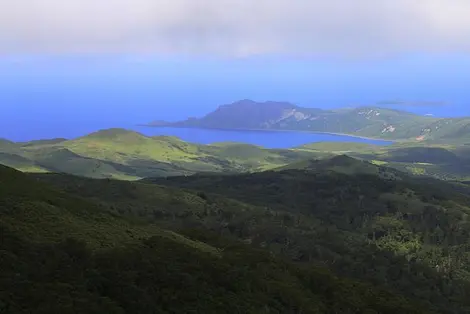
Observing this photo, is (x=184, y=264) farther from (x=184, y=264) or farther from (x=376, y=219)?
(x=376, y=219)

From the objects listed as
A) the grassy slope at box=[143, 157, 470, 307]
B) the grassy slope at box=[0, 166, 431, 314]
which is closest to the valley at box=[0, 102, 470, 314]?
the grassy slope at box=[0, 166, 431, 314]

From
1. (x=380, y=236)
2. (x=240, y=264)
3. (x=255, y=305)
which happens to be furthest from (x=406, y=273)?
(x=255, y=305)

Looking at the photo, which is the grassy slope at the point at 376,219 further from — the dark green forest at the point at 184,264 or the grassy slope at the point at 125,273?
the grassy slope at the point at 125,273

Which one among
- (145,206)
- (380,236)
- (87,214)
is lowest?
(380,236)

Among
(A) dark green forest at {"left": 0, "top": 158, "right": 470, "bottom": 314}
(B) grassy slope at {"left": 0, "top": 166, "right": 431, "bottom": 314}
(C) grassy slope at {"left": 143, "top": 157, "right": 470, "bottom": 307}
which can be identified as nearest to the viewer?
(B) grassy slope at {"left": 0, "top": 166, "right": 431, "bottom": 314}

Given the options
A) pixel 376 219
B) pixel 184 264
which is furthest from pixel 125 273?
pixel 376 219

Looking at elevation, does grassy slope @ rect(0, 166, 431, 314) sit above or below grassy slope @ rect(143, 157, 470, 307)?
above

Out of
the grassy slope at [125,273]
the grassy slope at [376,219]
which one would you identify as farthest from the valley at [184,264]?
the grassy slope at [376,219]

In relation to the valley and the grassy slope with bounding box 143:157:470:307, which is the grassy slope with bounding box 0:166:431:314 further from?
the grassy slope with bounding box 143:157:470:307

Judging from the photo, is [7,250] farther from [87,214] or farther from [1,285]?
[87,214]
